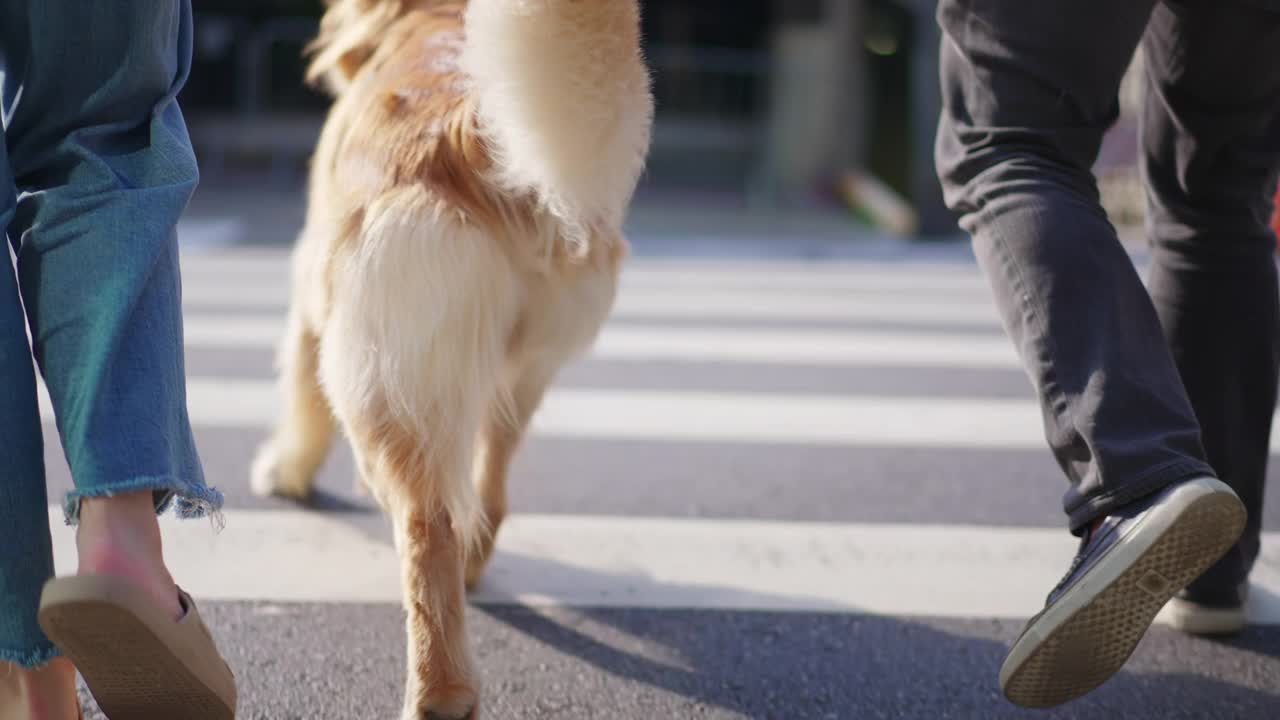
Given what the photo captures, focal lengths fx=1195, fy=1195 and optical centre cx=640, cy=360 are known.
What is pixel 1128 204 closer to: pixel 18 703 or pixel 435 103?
pixel 435 103

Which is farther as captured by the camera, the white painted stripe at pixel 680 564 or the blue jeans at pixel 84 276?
the white painted stripe at pixel 680 564

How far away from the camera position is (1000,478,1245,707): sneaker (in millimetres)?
1368

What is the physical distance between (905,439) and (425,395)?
1.90 m

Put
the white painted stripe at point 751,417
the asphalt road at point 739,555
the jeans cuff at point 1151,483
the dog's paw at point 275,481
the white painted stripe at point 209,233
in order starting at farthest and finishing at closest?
the white painted stripe at point 209,233
the white painted stripe at point 751,417
the dog's paw at point 275,481
the asphalt road at point 739,555
the jeans cuff at point 1151,483

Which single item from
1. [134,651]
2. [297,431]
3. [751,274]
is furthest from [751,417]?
[751,274]

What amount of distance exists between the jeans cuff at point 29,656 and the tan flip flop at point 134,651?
106 millimetres

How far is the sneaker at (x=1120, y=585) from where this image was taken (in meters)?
1.37

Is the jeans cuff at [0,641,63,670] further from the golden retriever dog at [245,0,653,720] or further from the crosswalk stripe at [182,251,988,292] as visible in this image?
the crosswalk stripe at [182,251,988,292]

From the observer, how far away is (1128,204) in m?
7.73

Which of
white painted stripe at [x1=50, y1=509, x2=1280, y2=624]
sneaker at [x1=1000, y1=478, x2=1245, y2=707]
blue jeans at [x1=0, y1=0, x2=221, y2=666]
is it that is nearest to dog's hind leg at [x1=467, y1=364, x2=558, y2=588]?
white painted stripe at [x1=50, y1=509, x2=1280, y2=624]

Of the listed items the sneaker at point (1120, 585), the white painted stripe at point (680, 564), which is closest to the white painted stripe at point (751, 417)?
the white painted stripe at point (680, 564)

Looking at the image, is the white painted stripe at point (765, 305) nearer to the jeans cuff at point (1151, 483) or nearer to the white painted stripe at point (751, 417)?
the white painted stripe at point (751, 417)

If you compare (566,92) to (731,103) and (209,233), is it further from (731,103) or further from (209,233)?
(731,103)

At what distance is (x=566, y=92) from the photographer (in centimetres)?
152
